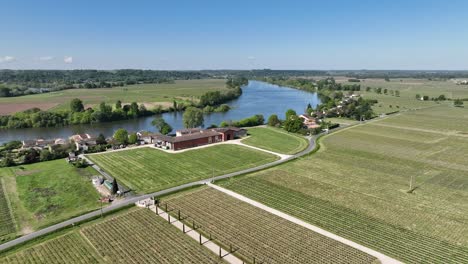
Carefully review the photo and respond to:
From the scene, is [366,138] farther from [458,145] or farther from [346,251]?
[346,251]

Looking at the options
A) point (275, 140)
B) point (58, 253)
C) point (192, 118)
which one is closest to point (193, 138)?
point (275, 140)

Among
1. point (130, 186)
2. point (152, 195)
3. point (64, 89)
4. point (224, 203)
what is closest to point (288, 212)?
point (224, 203)

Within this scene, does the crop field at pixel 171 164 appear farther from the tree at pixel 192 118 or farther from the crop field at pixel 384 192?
→ the tree at pixel 192 118

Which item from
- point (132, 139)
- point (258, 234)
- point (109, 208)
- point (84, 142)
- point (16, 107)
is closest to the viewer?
point (258, 234)

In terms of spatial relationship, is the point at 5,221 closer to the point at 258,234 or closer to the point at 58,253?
the point at 58,253

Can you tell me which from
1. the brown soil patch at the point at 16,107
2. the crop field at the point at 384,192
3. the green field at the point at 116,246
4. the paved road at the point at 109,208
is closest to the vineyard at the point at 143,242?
the green field at the point at 116,246
